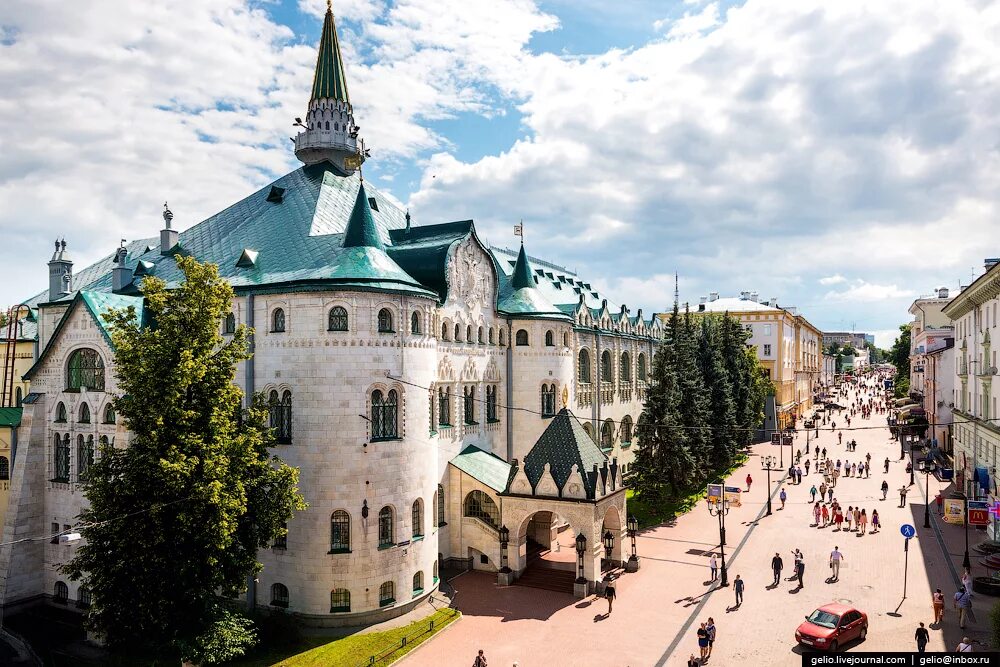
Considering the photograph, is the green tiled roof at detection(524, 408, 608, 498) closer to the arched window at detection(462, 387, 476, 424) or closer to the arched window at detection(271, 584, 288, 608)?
the arched window at detection(462, 387, 476, 424)

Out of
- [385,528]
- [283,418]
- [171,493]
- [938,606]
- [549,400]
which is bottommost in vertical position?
[938,606]

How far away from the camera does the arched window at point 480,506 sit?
36562 mm

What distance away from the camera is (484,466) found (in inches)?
1479

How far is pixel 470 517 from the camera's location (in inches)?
1420

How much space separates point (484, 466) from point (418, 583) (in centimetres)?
807

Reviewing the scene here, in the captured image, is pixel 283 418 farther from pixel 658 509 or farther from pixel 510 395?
pixel 658 509

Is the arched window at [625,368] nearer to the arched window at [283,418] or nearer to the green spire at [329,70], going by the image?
the green spire at [329,70]

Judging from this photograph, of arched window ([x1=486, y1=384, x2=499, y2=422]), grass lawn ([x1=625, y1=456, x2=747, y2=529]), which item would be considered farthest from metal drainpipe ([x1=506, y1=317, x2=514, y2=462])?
grass lawn ([x1=625, y1=456, x2=747, y2=529])

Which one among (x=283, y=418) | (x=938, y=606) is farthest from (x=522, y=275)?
(x=938, y=606)

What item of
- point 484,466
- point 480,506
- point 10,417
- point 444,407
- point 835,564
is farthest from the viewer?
point 484,466

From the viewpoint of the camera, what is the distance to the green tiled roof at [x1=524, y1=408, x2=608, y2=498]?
3328 cm

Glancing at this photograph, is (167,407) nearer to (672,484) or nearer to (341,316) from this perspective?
(341,316)

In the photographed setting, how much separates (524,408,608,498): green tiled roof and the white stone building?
94 millimetres

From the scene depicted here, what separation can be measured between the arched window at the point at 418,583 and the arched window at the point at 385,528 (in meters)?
2.31
